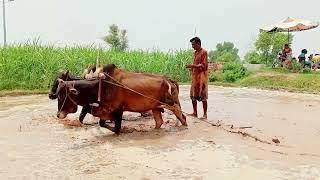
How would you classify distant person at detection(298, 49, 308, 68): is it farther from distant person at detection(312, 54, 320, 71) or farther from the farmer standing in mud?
the farmer standing in mud

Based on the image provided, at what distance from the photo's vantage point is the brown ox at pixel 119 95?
8898 mm

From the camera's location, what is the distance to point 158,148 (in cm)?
807

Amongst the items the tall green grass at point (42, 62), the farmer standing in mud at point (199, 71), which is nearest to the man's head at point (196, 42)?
the farmer standing in mud at point (199, 71)

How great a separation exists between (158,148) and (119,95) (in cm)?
150

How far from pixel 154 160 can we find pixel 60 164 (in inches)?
51.2

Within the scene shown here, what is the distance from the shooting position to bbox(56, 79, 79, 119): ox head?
8.81 m

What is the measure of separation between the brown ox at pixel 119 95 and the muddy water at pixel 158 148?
0.44 m

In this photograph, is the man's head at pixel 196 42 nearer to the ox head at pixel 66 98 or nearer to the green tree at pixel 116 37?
the ox head at pixel 66 98

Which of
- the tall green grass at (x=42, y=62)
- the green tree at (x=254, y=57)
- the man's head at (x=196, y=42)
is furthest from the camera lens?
the green tree at (x=254, y=57)

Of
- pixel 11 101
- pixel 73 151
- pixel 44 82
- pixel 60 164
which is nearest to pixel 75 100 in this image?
pixel 73 151

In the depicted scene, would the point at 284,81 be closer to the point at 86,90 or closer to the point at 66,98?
the point at 86,90

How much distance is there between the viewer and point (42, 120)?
10977 millimetres

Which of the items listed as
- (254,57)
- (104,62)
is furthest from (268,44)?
(104,62)

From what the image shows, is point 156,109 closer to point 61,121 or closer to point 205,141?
point 205,141
